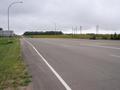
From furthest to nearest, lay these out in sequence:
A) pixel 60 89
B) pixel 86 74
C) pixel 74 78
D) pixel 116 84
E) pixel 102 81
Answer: pixel 86 74
pixel 74 78
pixel 102 81
pixel 116 84
pixel 60 89

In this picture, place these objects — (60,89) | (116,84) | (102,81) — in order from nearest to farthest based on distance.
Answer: (60,89) → (116,84) → (102,81)

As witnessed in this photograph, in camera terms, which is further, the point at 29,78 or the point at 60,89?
the point at 29,78

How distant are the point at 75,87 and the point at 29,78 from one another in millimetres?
3043

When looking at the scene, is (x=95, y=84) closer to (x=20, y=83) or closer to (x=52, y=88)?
(x=52, y=88)

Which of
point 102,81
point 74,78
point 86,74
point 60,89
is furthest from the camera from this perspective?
point 86,74

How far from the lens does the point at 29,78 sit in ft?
39.8

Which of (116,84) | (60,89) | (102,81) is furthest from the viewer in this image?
(102,81)

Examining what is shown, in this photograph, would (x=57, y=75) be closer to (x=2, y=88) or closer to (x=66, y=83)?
(x=66, y=83)

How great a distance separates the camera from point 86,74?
1255 centimetres

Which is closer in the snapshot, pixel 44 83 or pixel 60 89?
pixel 60 89

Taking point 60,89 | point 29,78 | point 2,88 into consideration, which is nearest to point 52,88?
point 60,89

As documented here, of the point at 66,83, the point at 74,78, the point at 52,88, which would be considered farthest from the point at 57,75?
the point at 52,88

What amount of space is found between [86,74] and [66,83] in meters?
2.28

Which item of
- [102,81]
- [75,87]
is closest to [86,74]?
[102,81]
